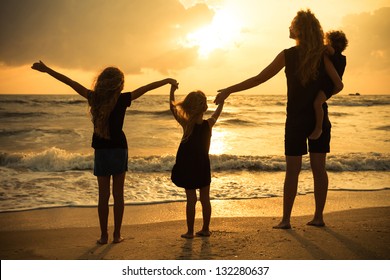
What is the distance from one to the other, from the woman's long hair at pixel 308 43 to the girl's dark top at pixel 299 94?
0.16 ft

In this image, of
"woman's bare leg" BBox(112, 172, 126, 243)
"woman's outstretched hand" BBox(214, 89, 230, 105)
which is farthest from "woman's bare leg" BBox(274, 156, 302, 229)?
"woman's bare leg" BBox(112, 172, 126, 243)

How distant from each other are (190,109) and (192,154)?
406 millimetres

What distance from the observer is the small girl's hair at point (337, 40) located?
159 inches

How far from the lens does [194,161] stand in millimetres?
3920

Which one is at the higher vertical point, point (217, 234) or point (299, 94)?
point (299, 94)

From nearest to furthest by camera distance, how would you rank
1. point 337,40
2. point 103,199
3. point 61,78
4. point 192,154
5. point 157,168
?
point 61,78, point 103,199, point 192,154, point 337,40, point 157,168

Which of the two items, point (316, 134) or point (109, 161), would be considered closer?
point (109, 161)

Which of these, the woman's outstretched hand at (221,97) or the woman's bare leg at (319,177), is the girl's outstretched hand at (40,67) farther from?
the woman's bare leg at (319,177)

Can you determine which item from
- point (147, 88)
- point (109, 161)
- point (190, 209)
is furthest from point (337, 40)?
point (109, 161)

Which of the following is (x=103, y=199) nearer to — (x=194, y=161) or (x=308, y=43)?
(x=194, y=161)

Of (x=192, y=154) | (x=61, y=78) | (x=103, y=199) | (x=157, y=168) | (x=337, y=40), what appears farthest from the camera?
(x=157, y=168)

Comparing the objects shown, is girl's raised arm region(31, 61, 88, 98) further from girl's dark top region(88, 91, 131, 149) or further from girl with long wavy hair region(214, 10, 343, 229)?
girl with long wavy hair region(214, 10, 343, 229)

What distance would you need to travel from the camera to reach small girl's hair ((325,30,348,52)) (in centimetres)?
405

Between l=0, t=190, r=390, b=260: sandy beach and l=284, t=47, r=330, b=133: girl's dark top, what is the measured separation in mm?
997
